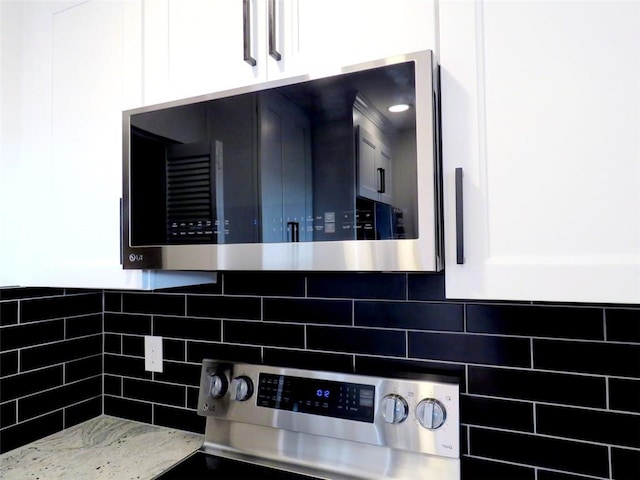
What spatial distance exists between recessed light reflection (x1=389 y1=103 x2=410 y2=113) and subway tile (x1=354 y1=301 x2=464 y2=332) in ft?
1.72

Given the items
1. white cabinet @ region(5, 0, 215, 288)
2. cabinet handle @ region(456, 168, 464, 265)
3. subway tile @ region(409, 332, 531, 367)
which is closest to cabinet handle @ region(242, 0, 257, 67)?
white cabinet @ region(5, 0, 215, 288)

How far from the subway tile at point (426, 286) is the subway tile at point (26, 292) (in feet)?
3.57

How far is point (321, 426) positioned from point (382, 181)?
67 centimetres

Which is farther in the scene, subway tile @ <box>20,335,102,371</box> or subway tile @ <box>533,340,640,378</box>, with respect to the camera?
subway tile @ <box>20,335,102,371</box>

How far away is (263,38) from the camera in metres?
0.91

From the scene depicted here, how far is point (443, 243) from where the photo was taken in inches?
30.2

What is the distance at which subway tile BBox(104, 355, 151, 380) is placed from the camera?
142 cm

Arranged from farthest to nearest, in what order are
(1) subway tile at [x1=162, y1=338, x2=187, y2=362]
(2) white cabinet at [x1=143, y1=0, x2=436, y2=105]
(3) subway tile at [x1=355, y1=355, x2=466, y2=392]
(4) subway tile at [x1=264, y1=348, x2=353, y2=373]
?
(1) subway tile at [x1=162, y1=338, x2=187, y2=362] → (4) subway tile at [x1=264, y1=348, x2=353, y2=373] → (3) subway tile at [x1=355, y1=355, x2=466, y2=392] → (2) white cabinet at [x1=143, y1=0, x2=436, y2=105]

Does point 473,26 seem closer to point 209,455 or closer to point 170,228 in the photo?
point 170,228

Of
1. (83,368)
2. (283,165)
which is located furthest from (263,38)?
(83,368)

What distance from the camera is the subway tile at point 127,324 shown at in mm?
1425

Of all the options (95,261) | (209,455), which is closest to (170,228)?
(95,261)

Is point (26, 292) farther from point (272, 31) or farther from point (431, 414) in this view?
point (431, 414)

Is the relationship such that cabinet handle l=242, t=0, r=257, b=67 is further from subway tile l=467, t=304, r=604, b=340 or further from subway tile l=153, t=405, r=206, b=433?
subway tile l=153, t=405, r=206, b=433
